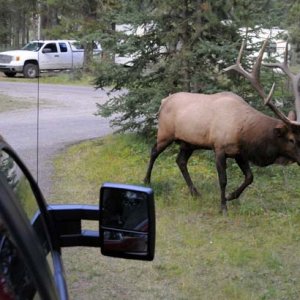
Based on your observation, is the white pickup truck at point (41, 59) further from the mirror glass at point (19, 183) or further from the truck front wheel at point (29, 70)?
the mirror glass at point (19, 183)

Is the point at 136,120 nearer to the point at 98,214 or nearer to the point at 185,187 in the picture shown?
the point at 185,187

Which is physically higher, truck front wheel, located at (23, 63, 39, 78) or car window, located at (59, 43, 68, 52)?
car window, located at (59, 43, 68, 52)

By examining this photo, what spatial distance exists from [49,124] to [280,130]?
10.1m

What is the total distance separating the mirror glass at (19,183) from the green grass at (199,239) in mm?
3563

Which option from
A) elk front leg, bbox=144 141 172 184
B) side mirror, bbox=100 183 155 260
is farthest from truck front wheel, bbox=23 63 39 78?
side mirror, bbox=100 183 155 260

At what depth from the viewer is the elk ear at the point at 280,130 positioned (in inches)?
313

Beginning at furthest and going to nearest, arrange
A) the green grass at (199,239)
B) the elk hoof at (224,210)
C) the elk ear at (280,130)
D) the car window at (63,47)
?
the car window at (63,47) → the elk hoof at (224,210) → the elk ear at (280,130) → the green grass at (199,239)

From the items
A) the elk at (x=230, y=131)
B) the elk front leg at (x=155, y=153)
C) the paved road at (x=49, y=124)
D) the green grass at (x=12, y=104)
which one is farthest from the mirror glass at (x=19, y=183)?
the green grass at (x=12, y=104)

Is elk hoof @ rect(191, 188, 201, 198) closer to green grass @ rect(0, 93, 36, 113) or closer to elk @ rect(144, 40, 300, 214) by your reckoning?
elk @ rect(144, 40, 300, 214)

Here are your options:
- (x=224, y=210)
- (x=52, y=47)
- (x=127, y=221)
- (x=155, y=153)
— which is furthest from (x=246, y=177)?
(x=52, y=47)

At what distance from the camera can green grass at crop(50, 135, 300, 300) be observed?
6074 millimetres

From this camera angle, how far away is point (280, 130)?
7.96 metres

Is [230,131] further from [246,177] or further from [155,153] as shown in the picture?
[155,153]

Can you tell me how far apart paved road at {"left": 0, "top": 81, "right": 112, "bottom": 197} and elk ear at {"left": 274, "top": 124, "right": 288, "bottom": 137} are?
317cm
